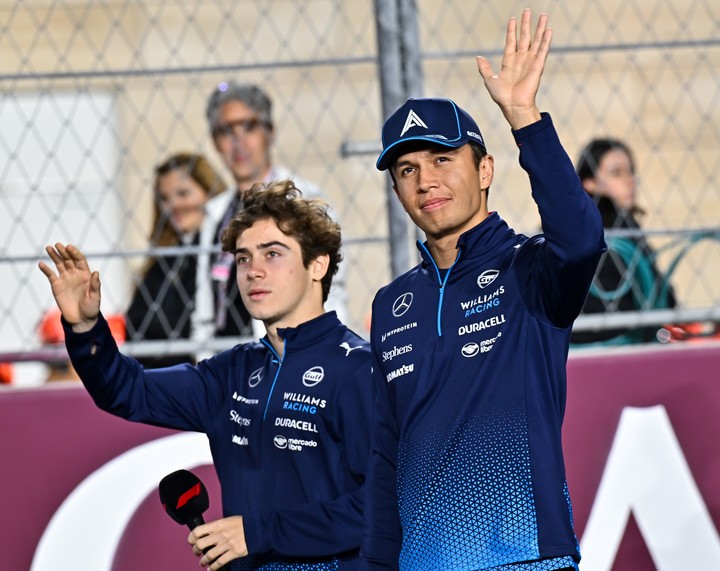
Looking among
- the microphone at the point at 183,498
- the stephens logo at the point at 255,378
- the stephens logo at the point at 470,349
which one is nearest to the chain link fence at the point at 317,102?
the stephens logo at the point at 255,378

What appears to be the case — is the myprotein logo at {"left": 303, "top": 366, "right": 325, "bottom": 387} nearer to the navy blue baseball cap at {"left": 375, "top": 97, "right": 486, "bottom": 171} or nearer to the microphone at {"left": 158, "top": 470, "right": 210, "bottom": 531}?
the microphone at {"left": 158, "top": 470, "right": 210, "bottom": 531}

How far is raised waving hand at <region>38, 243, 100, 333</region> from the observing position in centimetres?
304

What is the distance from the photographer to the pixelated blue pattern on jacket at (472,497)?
2.43 meters

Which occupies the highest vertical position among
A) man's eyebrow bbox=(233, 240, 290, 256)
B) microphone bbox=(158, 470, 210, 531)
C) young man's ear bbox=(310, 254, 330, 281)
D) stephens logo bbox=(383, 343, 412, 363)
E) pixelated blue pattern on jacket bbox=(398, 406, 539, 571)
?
man's eyebrow bbox=(233, 240, 290, 256)

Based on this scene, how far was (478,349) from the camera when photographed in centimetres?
251

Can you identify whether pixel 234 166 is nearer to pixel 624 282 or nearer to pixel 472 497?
pixel 624 282

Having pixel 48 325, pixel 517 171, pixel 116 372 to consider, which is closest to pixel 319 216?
pixel 116 372

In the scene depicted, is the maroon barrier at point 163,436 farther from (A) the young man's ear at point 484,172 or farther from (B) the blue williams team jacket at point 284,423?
(A) the young man's ear at point 484,172

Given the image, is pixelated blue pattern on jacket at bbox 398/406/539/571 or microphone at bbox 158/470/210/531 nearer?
pixelated blue pattern on jacket at bbox 398/406/539/571

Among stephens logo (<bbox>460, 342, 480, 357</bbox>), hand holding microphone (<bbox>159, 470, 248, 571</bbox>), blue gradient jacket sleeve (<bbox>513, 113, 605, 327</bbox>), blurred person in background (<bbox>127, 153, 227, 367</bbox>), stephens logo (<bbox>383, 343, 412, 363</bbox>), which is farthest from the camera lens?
blurred person in background (<bbox>127, 153, 227, 367</bbox>)

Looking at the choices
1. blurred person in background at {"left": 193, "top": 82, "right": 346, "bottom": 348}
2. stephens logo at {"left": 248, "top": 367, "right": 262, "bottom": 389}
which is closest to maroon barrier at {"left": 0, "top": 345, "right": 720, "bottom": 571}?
blurred person in background at {"left": 193, "top": 82, "right": 346, "bottom": 348}

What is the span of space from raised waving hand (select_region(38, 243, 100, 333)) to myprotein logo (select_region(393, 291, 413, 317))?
81 centimetres

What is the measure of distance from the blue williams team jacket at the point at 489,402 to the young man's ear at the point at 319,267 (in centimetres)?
66

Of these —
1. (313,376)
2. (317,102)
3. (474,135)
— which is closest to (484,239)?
(474,135)
